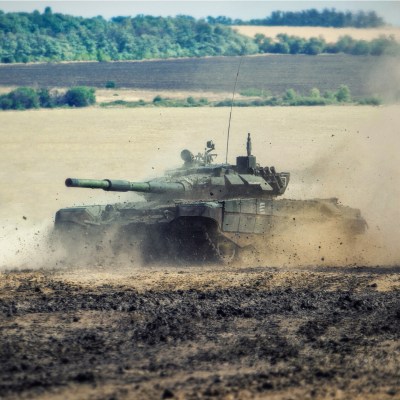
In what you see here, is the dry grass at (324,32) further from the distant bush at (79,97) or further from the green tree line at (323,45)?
the distant bush at (79,97)

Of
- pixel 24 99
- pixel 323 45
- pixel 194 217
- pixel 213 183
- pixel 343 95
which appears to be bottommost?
pixel 24 99

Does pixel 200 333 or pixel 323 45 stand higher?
pixel 323 45

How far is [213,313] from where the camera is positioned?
56.1 feet

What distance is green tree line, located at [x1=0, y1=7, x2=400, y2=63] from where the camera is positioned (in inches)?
3238

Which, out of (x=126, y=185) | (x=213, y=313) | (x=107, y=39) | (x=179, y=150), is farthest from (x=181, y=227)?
(x=107, y=39)

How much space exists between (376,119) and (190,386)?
25.8 meters

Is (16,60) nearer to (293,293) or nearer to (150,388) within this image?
(293,293)

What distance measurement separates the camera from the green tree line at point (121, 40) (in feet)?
270

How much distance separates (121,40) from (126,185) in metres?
73.4

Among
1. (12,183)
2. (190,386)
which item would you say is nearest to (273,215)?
(190,386)

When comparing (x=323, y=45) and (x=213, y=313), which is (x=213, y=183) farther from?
(x=323, y=45)

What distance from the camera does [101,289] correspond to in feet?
62.9

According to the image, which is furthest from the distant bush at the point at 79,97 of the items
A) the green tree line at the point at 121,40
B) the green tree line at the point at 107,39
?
the green tree line at the point at 107,39

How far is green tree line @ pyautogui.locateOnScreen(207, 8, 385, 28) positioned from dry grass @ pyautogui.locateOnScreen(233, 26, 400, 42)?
0.31 meters
